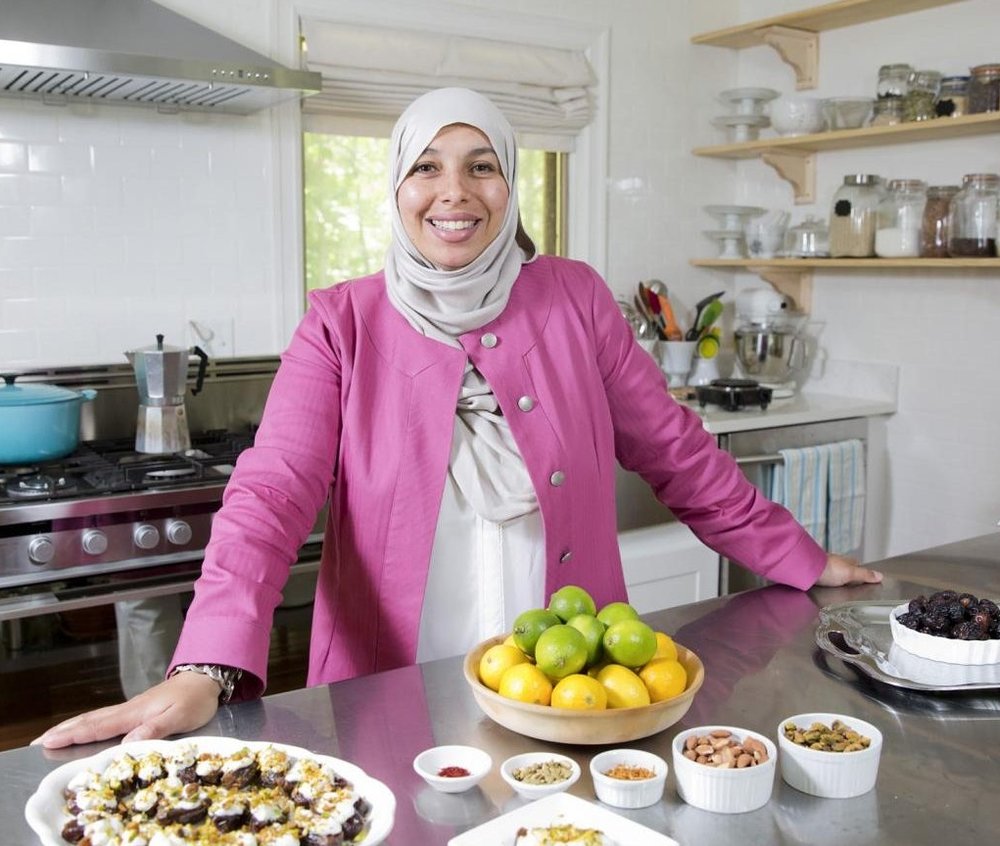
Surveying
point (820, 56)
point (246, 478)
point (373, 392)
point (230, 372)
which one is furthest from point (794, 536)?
point (820, 56)

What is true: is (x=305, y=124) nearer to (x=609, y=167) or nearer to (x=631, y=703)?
(x=609, y=167)

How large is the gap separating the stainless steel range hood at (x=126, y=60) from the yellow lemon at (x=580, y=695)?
212 cm

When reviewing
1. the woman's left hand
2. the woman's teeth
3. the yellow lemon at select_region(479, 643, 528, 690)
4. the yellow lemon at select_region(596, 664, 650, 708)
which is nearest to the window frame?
the woman's teeth

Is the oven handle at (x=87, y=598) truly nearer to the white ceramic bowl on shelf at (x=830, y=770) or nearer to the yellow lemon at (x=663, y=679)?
the yellow lemon at (x=663, y=679)

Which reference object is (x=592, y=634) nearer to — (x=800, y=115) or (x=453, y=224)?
(x=453, y=224)

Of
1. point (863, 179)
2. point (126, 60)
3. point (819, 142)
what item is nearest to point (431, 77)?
point (126, 60)

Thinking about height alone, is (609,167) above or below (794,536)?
above

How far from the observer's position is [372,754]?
4.20 feet

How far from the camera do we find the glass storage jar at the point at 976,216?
11.2 ft

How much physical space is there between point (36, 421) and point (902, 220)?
8.67 ft

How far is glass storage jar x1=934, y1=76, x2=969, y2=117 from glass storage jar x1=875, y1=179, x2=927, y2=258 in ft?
0.82

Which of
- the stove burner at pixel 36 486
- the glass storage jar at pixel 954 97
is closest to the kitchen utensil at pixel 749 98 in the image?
the glass storage jar at pixel 954 97

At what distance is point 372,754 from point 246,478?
0.48 m

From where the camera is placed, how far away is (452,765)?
1.21 meters
